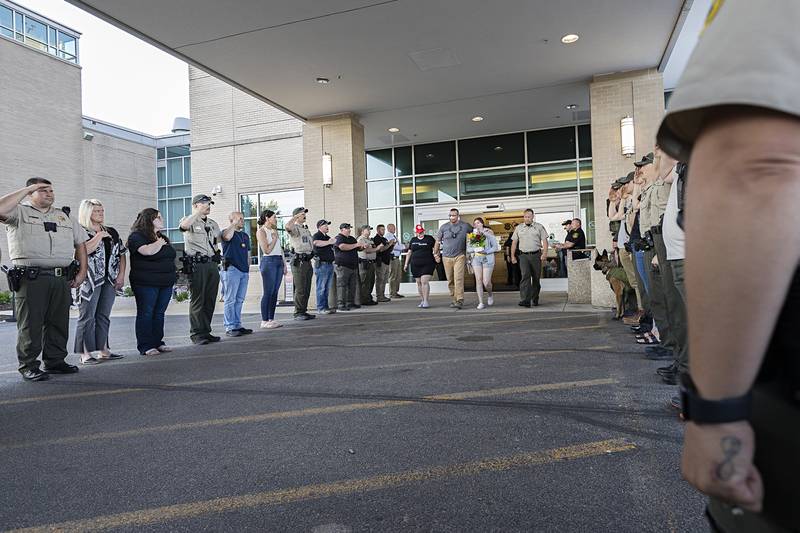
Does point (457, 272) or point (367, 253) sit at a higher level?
point (367, 253)

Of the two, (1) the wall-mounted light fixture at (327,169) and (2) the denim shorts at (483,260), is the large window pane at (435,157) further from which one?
(2) the denim shorts at (483,260)

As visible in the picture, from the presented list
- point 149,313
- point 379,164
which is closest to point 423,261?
point 149,313

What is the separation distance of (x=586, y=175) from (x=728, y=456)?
1632cm

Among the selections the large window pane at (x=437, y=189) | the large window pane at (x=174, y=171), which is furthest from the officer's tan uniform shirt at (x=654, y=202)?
the large window pane at (x=174, y=171)

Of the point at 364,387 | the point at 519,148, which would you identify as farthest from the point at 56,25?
the point at 364,387

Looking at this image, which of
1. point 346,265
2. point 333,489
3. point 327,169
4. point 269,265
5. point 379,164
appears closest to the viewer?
point 333,489

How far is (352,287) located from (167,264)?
222 inches

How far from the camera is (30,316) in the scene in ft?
16.9

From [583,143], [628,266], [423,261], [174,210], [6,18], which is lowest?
[628,266]

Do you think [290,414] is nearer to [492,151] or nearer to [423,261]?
[423,261]

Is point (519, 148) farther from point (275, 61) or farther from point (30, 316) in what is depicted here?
point (30, 316)

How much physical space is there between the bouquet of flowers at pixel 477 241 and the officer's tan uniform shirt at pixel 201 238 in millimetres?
5405

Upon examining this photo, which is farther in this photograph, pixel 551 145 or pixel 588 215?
pixel 551 145

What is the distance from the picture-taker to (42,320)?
17.2ft
